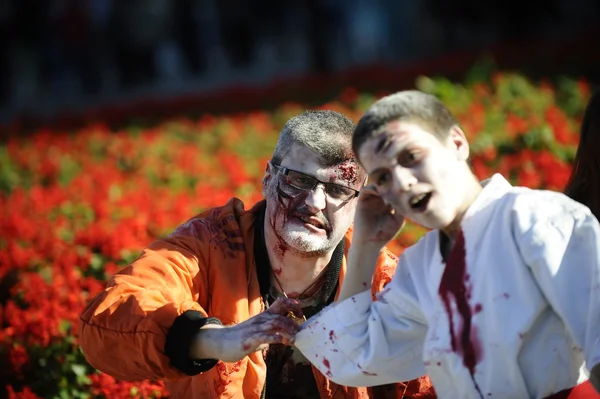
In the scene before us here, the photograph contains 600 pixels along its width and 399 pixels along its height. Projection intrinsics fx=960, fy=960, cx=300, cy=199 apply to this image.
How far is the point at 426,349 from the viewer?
128 inches

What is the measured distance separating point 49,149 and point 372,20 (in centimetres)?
937

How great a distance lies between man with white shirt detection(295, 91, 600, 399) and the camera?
9.86 ft

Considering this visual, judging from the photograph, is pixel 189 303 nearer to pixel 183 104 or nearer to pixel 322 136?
pixel 322 136

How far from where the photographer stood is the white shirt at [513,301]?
2.99m

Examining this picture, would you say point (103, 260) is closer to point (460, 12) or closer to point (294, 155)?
point (294, 155)

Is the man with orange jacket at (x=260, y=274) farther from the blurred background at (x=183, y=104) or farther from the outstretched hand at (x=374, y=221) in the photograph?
the blurred background at (x=183, y=104)

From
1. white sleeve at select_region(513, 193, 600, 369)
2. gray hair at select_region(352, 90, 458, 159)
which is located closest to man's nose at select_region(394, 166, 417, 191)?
gray hair at select_region(352, 90, 458, 159)

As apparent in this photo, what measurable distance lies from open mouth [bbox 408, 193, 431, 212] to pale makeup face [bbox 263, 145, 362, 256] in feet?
3.59

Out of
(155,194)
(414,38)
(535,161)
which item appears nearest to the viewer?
(535,161)

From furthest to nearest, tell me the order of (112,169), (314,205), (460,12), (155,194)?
(460,12) < (112,169) < (155,194) < (314,205)

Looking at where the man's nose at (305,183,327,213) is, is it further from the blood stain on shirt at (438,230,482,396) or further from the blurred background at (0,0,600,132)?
the blurred background at (0,0,600,132)

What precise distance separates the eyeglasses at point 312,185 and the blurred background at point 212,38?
10807 millimetres

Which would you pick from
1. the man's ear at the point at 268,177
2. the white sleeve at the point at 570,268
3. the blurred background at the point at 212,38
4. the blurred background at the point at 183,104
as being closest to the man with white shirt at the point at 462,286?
the white sleeve at the point at 570,268

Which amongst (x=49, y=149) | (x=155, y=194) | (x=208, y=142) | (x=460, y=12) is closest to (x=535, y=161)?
(x=155, y=194)
